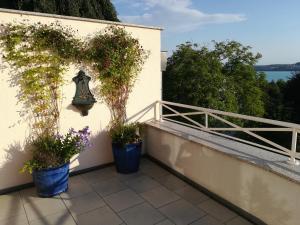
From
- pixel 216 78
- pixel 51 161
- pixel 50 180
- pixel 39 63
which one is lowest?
pixel 50 180

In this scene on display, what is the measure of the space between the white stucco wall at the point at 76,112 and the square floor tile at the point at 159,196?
Answer: 1138 millimetres

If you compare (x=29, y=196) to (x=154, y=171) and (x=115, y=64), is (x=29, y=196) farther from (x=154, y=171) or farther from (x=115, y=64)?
(x=115, y=64)

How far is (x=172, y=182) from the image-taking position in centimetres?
328

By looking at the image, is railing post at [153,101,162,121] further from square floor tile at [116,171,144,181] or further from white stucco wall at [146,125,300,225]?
square floor tile at [116,171,144,181]

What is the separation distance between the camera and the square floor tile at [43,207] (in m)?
2.58

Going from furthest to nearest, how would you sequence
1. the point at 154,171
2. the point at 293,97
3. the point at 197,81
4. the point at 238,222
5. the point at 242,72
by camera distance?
the point at 293,97
the point at 242,72
the point at 197,81
the point at 154,171
the point at 238,222

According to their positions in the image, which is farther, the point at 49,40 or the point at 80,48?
the point at 80,48

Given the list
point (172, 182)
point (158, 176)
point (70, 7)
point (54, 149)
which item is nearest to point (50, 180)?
point (54, 149)

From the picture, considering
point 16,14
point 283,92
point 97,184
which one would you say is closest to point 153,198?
point 97,184

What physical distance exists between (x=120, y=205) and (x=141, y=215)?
1.05ft

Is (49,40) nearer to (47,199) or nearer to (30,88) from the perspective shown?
(30,88)

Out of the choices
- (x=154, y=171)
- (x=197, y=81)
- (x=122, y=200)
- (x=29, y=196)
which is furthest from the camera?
(x=197, y=81)

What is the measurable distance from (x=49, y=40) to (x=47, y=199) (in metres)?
2.05

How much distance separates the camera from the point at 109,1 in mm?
8672
